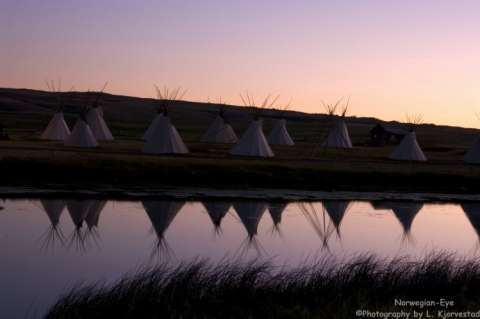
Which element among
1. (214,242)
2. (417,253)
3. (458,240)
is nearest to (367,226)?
(458,240)

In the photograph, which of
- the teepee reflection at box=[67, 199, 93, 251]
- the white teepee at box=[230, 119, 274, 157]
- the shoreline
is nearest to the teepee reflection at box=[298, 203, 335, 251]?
the shoreline

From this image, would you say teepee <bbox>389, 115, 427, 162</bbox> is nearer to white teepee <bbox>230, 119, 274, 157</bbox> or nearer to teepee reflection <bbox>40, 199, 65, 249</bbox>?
white teepee <bbox>230, 119, 274, 157</bbox>

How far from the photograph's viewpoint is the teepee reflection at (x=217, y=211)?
16609mm

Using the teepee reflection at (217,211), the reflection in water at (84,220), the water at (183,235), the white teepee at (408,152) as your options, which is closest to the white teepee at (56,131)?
the white teepee at (408,152)

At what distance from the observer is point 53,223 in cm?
1544

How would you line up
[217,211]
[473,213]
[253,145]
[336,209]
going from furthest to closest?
[253,145] < [473,213] < [336,209] < [217,211]

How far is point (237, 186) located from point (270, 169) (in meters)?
2.28

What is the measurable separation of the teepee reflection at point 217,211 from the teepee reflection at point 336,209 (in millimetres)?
2508

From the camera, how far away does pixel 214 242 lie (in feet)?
47.2

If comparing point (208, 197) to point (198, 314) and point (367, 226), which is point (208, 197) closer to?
point (367, 226)

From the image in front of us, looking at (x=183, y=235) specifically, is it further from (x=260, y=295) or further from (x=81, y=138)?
(x=81, y=138)

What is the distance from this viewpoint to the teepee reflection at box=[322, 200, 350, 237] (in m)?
18.1

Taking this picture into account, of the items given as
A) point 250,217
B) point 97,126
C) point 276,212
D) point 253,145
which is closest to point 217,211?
point 250,217

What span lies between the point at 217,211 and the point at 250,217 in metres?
1.03
